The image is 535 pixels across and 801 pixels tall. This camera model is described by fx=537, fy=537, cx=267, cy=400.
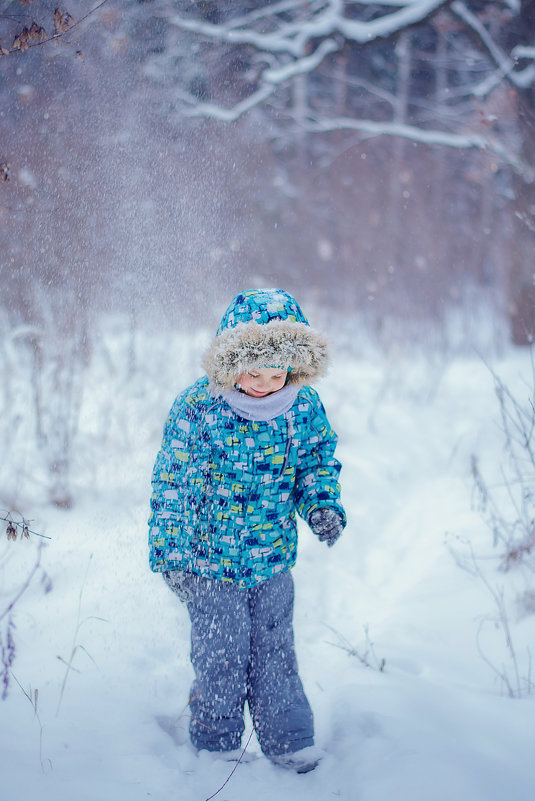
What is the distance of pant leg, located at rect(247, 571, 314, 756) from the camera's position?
1.54 meters

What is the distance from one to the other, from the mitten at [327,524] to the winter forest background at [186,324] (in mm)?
602

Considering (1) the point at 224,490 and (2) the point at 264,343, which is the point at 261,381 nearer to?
(2) the point at 264,343

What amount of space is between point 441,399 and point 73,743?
4.88 metres

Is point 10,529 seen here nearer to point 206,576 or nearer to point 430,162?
point 206,576

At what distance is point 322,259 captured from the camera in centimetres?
1017

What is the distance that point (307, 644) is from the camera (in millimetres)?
2260

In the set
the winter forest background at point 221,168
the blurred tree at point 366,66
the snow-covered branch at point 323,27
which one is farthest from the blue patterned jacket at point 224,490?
the snow-covered branch at point 323,27

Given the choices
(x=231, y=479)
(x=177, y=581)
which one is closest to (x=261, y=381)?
(x=231, y=479)

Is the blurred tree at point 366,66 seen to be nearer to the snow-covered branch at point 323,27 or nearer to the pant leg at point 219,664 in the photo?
the snow-covered branch at point 323,27

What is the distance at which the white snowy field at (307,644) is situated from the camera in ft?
4.70

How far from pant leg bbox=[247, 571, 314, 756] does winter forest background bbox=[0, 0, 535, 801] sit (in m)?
0.13

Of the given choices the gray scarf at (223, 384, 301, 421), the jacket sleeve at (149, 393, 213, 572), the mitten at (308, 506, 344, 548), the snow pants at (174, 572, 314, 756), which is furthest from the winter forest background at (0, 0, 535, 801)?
the gray scarf at (223, 384, 301, 421)

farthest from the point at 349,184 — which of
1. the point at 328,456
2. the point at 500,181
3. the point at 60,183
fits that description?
the point at 328,456

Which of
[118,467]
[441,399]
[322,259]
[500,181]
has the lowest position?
[118,467]
